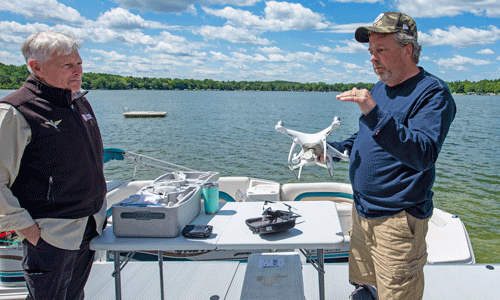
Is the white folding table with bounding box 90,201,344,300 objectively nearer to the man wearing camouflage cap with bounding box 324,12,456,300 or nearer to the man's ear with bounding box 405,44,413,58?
the man wearing camouflage cap with bounding box 324,12,456,300

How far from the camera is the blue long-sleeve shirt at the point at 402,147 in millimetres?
1456

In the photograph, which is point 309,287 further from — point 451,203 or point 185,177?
point 451,203

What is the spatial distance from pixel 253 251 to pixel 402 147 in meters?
2.97

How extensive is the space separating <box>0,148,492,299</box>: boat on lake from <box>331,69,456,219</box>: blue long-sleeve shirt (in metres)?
0.78

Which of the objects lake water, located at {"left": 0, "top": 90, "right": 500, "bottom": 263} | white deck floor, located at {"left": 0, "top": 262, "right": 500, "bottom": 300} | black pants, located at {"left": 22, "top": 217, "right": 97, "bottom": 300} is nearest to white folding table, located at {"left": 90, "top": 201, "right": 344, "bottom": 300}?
black pants, located at {"left": 22, "top": 217, "right": 97, "bottom": 300}

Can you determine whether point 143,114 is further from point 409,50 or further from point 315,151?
point 409,50

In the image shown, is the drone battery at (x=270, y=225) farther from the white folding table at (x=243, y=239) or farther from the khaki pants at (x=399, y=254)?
→ the khaki pants at (x=399, y=254)

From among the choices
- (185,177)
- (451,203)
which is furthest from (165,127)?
(185,177)

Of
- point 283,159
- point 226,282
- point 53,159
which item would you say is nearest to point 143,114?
point 283,159

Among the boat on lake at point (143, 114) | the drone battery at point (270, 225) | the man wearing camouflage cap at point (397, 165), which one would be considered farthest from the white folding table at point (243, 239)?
the boat on lake at point (143, 114)

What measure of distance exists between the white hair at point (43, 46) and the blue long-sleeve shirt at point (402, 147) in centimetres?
150

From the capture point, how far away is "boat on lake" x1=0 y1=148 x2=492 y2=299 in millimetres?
3217

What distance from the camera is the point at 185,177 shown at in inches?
99.1

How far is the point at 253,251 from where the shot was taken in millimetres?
4070
